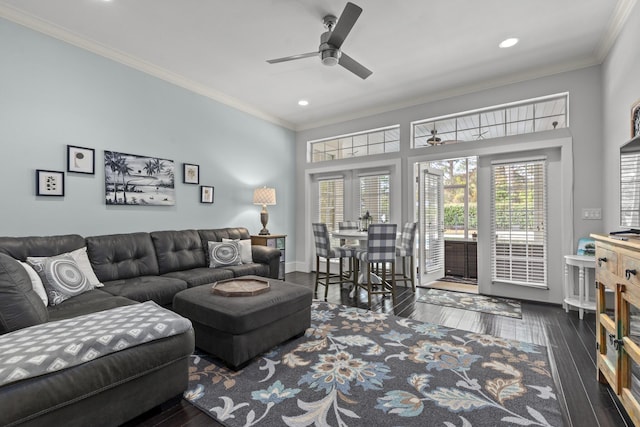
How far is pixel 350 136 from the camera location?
18.5 feet

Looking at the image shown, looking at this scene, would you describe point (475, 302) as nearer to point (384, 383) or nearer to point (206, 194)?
point (384, 383)

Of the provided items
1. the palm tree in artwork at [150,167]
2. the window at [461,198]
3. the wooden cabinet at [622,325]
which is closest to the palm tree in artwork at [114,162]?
the palm tree in artwork at [150,167]

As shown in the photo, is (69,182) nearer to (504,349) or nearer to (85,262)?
(85,262)

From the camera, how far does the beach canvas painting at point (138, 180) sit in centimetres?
341

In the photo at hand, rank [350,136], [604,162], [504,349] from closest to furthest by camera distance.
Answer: [504,349] < [604,162] < [350,136]

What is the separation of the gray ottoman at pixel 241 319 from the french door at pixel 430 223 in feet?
9.25

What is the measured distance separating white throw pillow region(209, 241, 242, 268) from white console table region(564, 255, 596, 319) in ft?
13.0

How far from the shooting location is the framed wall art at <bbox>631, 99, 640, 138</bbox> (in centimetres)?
226

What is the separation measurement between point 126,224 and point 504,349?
165 inches

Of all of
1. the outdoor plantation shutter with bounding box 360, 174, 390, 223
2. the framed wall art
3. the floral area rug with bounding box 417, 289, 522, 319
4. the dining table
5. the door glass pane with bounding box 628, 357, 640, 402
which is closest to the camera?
the door glass pane with bounding box 628, 357, 640, 402

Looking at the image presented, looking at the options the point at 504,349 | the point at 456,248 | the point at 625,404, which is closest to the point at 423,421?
the point at 625,404

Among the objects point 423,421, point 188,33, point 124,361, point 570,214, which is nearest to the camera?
point 124,361

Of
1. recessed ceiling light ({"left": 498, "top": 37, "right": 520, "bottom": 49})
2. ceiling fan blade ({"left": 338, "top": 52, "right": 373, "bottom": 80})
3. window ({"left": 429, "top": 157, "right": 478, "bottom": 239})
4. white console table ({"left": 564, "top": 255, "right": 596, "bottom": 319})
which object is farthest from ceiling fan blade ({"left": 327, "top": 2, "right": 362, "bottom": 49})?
window ({"left": 429, "top": 157, "right": 478, "bottom": 239})

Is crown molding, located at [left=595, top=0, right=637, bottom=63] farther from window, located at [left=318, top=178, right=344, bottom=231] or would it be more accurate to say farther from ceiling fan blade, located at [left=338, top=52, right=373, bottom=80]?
window, located at [left=318, top=178, right=344, bottom=231]
